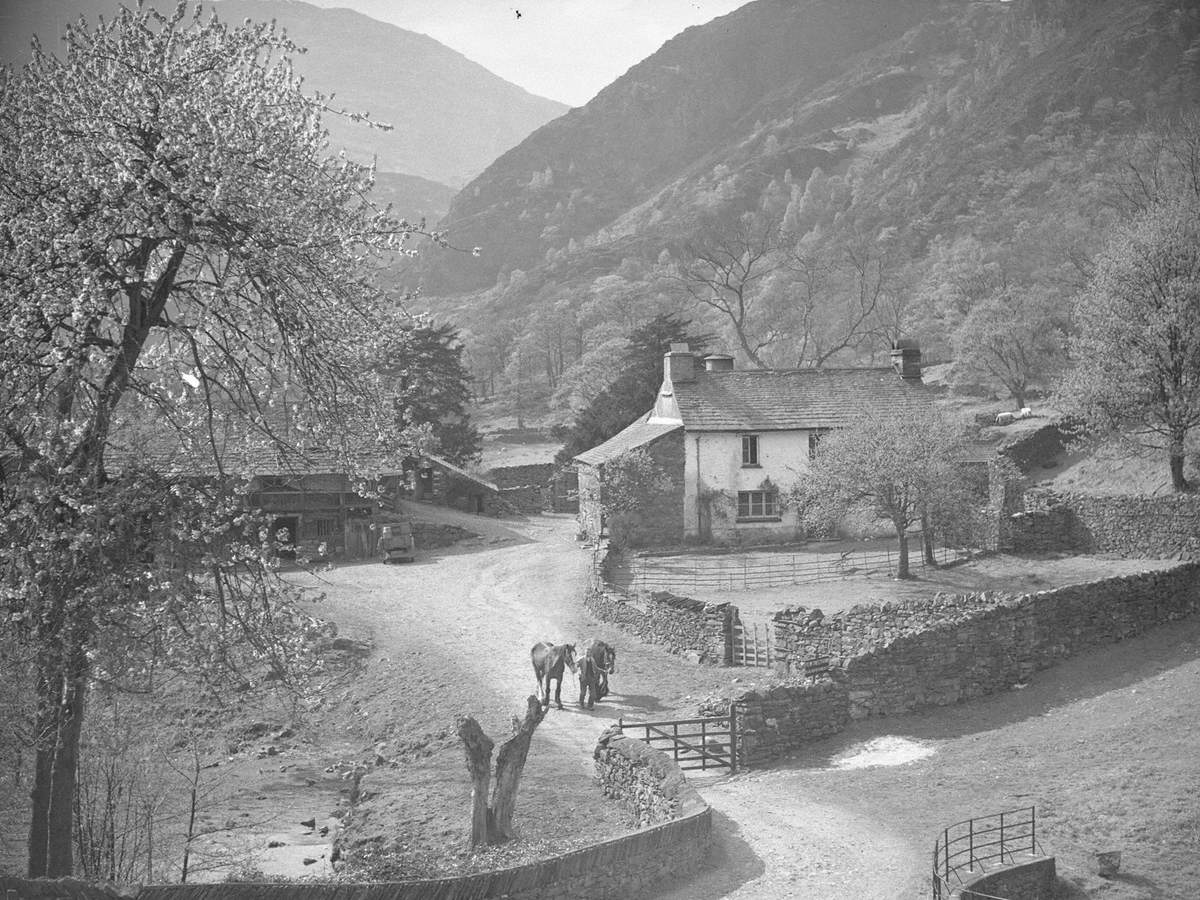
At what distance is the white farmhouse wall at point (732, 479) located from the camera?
4662 cm

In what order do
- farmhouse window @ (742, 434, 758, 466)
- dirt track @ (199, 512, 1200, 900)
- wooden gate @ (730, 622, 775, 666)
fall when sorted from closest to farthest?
dirt track @ (199, 512, 1200, 900)
wooden gate @ (730, 622, 775, 666)
farmhouse window @ (742, 434, 758, 466)

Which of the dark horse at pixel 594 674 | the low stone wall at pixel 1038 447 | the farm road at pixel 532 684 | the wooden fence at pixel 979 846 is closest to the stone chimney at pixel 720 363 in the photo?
the farm road at pixel 532 684

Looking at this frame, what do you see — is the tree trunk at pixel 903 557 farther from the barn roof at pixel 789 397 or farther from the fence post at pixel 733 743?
the fence post at pixel 733 743

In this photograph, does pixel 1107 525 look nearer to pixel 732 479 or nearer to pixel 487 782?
pixel 732 479

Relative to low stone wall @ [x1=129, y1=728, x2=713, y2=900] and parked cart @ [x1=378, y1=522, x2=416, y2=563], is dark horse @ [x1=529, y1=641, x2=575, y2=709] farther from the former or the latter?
parked cart @ [x1=378, y1=522, x2=416, y2=563]

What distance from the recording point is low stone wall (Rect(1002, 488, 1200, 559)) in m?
35.9

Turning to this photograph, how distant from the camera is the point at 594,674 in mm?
25109

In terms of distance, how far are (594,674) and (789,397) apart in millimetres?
26444

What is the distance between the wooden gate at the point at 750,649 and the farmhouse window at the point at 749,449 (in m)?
18.8

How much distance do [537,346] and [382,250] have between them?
110042mm

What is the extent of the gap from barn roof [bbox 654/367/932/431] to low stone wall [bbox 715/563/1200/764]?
63.5 feet

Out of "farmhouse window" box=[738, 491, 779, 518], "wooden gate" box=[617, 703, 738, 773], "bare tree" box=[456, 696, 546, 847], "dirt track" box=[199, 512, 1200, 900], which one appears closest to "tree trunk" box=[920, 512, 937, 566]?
"farmhouse window" box=[738, 491, 779, 518]

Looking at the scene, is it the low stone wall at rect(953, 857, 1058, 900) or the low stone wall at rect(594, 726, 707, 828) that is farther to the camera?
the low stone wall at rect(594, 726, 707, 828)

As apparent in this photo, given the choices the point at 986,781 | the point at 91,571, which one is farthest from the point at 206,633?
the point at 986,781
